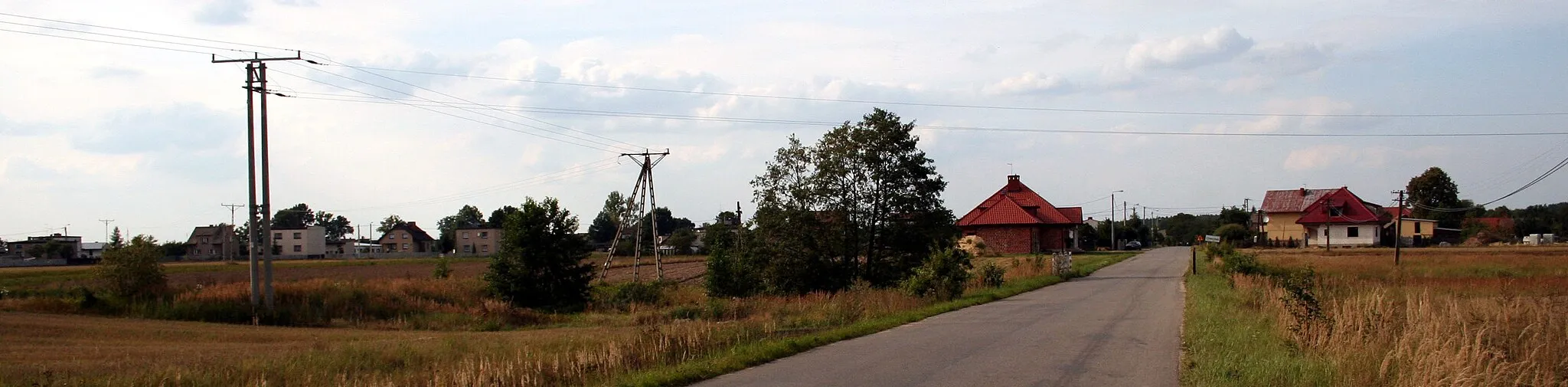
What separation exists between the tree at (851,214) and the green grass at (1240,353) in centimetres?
1996

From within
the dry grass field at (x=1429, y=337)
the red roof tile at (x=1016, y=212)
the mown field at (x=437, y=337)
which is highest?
the red roof tile at (x=1016, y=212)

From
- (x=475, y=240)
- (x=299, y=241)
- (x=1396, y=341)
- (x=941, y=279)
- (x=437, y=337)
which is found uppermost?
(x=299, y=241)

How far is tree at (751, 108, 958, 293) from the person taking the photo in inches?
1560

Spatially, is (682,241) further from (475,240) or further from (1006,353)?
(1006,353)

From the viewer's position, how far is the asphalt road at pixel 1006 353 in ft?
36.2

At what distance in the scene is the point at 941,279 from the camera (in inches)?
1090

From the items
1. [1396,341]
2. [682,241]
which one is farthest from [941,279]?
[682,241]

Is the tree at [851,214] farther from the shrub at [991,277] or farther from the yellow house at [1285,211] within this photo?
the yellow house at [1285,211]

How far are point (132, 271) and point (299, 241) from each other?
87.8m

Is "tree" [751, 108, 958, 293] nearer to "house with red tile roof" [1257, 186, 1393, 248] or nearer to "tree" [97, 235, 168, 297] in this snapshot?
"tree" [97, 235, 168, 297]

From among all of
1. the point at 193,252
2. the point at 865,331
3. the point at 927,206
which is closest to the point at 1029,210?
the point at 927,206

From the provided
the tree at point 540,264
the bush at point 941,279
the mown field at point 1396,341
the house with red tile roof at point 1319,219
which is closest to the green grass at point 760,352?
the bush at point 941,279

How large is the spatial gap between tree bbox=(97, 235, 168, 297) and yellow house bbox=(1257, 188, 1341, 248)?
90.2m

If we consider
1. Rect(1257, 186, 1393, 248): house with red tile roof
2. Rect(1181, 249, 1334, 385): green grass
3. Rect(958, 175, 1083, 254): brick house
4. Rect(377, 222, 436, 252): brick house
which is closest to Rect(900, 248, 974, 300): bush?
Rect(1181, 249, 1334, 385): green grass
